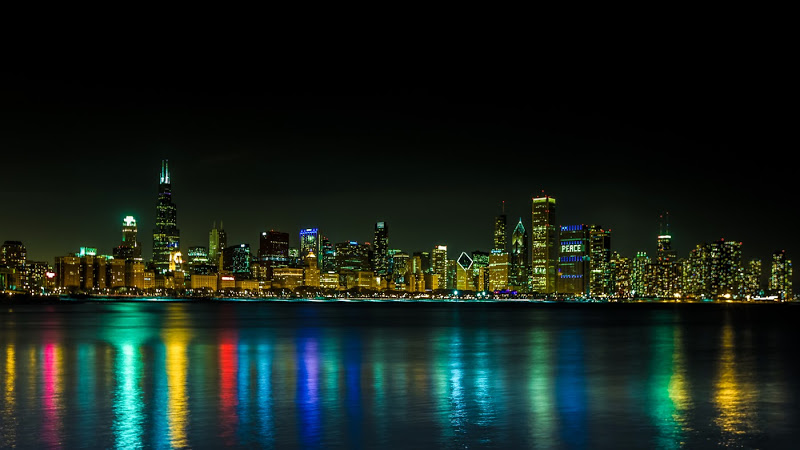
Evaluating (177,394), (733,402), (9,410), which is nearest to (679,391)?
(733,402)

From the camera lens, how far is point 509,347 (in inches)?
2111

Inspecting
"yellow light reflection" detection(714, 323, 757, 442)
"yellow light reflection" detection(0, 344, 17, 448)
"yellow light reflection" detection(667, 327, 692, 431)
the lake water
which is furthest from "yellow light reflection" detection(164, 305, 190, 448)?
"yellow light reflection" detection(714, 323, 757, 442)

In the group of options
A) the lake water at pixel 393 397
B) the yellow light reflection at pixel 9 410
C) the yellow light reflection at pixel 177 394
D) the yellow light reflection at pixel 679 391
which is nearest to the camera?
the yellow light reflection at pixel 9 410

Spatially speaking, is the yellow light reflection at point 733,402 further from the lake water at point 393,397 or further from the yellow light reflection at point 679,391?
the yellow light reflection at point 679,391

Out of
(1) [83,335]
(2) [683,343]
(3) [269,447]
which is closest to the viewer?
(3) [269,447]

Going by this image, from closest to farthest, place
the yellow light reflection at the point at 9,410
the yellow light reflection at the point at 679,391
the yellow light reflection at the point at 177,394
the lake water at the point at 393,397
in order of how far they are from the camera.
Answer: the yellow light reflection at the point at 9,410 < the lake water at the point at 393,397 < the yellow light reflection at the point at 177,394 < the yellow light reflection at the point at 679,391

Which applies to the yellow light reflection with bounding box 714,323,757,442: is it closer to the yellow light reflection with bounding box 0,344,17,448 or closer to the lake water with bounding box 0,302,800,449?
the lake water with bounding box 0,302,800,449

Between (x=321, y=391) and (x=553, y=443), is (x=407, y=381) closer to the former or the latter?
(x=321, y=391)

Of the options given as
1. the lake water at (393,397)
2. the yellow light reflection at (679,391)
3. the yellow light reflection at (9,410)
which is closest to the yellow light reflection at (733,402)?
the lake water at (393,397)

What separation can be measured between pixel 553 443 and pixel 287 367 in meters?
20.2

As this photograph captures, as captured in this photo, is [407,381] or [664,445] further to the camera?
[407,381]

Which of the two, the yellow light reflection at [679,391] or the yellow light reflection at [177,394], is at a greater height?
the yellow light reflection at [177,394]

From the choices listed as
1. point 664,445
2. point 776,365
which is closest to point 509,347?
point 776,365

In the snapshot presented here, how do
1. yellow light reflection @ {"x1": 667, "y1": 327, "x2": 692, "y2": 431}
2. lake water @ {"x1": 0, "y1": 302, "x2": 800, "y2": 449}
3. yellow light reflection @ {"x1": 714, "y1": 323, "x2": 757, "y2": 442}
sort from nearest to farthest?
lake water @ {"x1": 0, "y1": 302, "x2": 800, "y2": 449}
yellow light reflection @ {"x1": 714, "y1": 323, "x2": 757, "y2": 442}
yellow light reflection @ {"x1": 667, "y1": 327, "x2": 692, "y2": 431}
